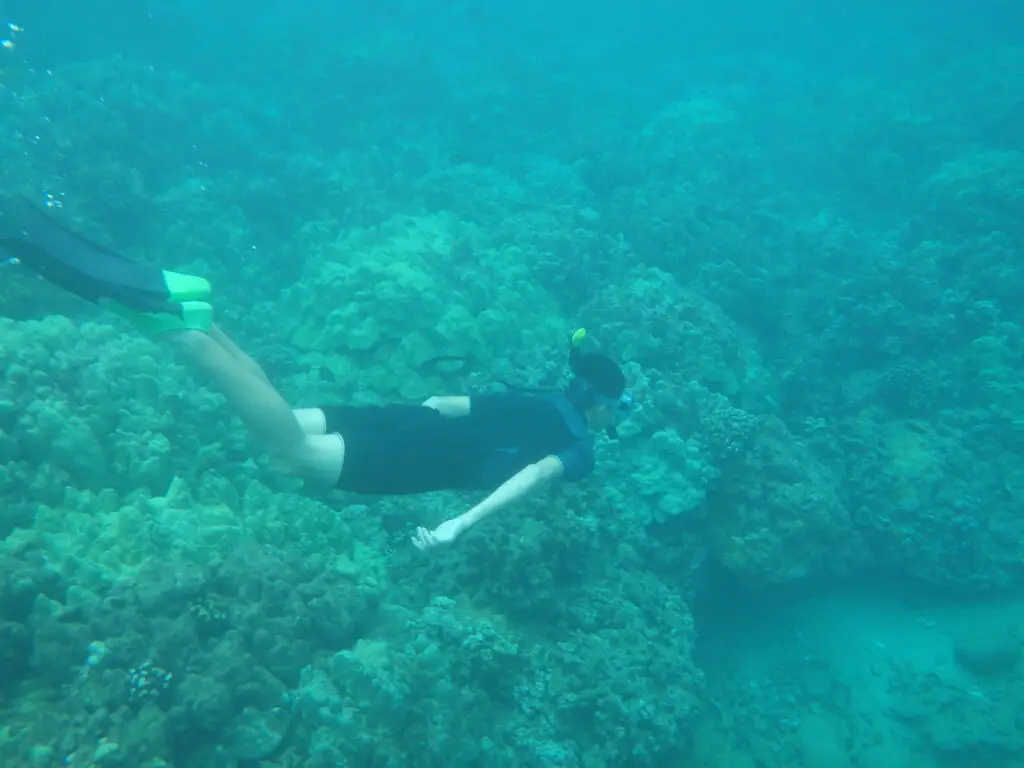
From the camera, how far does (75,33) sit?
2470cm

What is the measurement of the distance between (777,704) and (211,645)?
7565 mm

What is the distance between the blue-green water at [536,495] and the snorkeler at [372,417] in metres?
0.49

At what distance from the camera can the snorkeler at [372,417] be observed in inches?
154

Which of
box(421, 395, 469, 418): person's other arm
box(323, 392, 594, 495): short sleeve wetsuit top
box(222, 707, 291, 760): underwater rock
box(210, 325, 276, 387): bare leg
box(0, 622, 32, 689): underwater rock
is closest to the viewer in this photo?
box(0, 622, 32, 689): underwater rock

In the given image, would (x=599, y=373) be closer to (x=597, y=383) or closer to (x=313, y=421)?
(x=597, y=383)

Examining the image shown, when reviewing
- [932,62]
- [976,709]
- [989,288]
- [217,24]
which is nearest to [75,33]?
[217,24]

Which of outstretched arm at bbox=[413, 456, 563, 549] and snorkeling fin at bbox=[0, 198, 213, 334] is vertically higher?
snorkeling fin at bbox=[0, 198, 213, 334]

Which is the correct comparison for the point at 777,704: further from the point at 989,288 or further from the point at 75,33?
the point at 75,33

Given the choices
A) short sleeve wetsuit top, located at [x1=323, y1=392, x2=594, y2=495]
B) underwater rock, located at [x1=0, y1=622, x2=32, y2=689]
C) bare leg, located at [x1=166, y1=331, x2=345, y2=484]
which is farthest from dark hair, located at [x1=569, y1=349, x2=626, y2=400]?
underwater rock, located at [x1=0, y1=622, x2=32, y2=689]

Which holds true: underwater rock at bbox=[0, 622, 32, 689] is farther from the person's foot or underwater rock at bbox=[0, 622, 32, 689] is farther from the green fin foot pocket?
the person's foot

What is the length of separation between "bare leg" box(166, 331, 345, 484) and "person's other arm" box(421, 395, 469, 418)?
1.14 m

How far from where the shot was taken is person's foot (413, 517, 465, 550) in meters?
3.88

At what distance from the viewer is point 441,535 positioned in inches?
154

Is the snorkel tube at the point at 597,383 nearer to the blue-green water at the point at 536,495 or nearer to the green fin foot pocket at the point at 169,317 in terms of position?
the blue-green water at the point at 536,495
